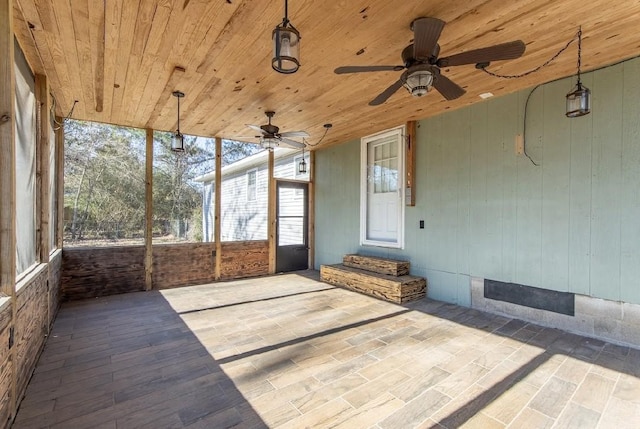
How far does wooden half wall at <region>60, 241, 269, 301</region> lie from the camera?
473cm

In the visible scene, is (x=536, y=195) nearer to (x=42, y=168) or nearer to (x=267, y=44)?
(x=267, y=44)

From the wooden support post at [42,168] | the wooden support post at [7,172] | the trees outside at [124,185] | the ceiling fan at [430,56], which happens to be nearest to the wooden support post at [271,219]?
the trees outside at [124,185]

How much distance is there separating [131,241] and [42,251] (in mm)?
1932

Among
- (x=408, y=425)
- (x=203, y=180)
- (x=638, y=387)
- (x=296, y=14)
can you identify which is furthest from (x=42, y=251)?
(x=638, y=387)

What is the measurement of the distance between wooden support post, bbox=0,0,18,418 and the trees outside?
320 cm

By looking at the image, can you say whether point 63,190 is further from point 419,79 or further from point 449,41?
point 449,41

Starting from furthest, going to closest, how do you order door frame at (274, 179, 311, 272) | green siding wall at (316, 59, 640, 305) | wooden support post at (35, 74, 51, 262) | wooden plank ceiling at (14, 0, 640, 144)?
1. door frame at (274, 179, 311, 272)
2. wooden support post at (35, 74, 51, 262)
3. green siding wall at (316, 59, 640, 305)
4. wooden plank ceiling at (14, 0, 640, 144)

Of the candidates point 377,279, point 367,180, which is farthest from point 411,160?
point 377,279

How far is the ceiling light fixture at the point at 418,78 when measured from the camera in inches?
91.2

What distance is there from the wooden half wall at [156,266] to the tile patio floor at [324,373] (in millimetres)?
962

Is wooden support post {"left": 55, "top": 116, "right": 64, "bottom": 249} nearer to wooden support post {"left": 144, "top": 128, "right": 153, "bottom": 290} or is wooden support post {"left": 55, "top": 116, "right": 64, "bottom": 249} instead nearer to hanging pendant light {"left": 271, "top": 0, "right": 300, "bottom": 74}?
wooden support post {"left": 144, "top": 128, "right": 153, "bottom": 290}

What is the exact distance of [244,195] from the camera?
6.96 m

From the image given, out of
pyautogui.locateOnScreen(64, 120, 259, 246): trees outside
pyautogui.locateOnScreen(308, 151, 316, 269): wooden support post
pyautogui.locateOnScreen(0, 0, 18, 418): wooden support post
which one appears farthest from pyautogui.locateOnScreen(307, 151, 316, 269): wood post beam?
pyautogui.locateOnScreen(0, 0, 18, 418): wooden support post

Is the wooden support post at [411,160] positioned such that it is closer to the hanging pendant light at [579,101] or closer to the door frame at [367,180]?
the door frame at [367,180]
